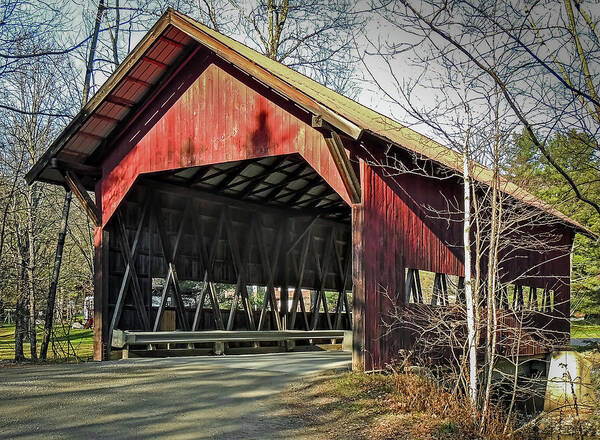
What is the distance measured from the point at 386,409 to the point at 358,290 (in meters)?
2.36

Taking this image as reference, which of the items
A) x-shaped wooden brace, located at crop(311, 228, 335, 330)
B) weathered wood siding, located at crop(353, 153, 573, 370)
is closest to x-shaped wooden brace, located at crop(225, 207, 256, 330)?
x-shaped wooden brace, located at crop(311, 228, 335, 330)

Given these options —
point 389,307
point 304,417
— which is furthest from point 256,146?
point 304,417

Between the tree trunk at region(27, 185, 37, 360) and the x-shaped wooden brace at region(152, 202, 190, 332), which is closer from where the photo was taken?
the x-shaped wooden brace at region(152, 202, 190, 332)

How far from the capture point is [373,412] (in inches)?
315

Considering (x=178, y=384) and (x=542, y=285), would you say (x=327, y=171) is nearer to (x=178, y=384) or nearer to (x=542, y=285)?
(x=178, y=384)

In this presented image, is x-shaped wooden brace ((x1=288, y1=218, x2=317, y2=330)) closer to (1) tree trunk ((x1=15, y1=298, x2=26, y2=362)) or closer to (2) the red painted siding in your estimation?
(2) the red painted siding

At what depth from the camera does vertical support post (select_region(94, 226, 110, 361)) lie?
41.8ft

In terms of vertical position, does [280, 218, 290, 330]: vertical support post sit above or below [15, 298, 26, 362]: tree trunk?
above

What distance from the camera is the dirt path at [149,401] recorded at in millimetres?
6832

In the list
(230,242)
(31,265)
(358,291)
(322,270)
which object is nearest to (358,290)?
(358,291)

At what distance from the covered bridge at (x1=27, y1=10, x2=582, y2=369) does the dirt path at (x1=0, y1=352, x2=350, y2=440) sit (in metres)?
1.93

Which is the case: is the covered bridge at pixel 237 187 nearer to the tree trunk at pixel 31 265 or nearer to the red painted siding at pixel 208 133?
the red painted siding at pixel 208 133

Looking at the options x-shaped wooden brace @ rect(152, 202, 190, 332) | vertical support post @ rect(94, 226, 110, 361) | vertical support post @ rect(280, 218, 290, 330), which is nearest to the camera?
vertical support post @ rect(94, 226, 110, 361)

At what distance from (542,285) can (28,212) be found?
47.9 feet
